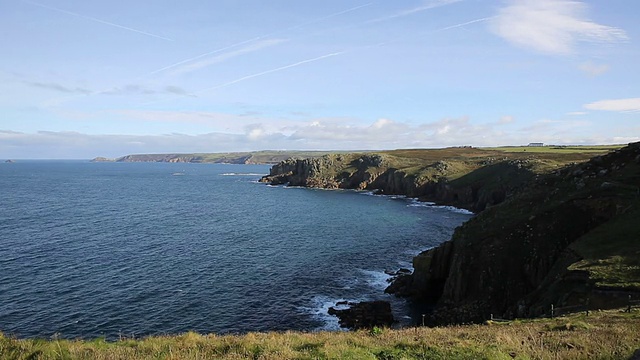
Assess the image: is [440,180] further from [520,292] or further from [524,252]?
[520,292]

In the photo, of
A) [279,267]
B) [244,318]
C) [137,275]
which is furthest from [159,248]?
[244,318]

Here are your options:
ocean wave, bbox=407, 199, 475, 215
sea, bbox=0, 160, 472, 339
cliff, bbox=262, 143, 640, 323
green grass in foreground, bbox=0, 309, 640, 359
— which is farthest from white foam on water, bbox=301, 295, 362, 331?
ocean wave, bbox=407, 199, 475, 215

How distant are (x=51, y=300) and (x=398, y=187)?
136 m

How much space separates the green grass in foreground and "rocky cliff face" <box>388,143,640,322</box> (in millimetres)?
14816

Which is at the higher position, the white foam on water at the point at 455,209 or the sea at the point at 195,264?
the white foam on water at the point at 455,209

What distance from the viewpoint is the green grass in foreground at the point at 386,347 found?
1591 cm

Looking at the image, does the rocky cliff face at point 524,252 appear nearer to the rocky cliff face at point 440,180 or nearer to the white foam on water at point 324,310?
the white foam on water at point 324,310

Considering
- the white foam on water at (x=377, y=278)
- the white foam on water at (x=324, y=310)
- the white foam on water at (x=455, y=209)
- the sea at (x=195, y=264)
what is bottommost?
the white foam on water at (x=324, y=310)

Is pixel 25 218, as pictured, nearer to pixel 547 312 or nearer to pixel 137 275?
pixel 137 275

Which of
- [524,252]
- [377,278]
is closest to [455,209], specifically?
[377,278]

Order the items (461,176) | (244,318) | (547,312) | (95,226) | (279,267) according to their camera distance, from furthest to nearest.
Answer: (461,176), (95,226), (279,267), (244,318), (547,312)

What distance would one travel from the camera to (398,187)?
6565 inches

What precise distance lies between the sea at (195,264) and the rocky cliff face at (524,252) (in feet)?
20.4

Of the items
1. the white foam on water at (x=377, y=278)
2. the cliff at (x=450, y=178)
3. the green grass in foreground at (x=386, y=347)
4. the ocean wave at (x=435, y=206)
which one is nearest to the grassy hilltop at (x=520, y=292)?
the green grass in foreground at (x=386, y=347)
